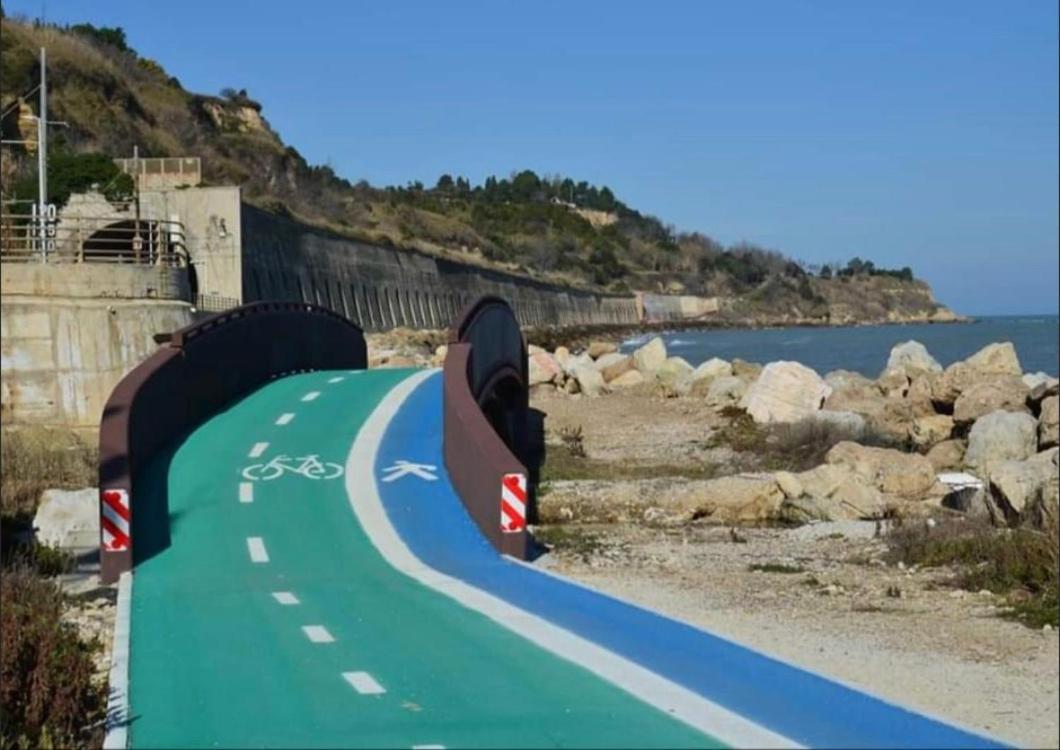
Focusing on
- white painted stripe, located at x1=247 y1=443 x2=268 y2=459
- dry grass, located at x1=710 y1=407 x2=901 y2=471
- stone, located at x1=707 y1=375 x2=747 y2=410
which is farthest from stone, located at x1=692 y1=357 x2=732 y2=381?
white painted stripe, located at x1=247 y1=443 x2=268 y2=459

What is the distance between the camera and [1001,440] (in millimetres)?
30094

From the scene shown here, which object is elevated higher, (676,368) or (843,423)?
(676,368)

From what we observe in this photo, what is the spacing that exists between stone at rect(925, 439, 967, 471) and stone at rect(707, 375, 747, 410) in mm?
9817

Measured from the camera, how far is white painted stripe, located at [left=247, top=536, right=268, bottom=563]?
16.2 m

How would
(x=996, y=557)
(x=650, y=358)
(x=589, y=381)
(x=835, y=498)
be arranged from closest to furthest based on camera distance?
1. (x=996, y=557)
2. (x=835, y=498)
3. (x=589, y=381)
4. (x=650, y=358)

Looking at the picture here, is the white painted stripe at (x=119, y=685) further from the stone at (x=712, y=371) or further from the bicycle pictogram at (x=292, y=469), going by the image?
the stone at (x=712, y=371)

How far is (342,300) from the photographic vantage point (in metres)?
71.3

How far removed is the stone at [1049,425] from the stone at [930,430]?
16.3 feet

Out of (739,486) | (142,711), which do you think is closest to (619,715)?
(142,711)

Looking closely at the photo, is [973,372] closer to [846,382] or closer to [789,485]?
[846,382]

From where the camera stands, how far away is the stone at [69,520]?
1756cm

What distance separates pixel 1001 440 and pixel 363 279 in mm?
49742

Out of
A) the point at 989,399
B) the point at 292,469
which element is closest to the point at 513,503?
the point at 292,469

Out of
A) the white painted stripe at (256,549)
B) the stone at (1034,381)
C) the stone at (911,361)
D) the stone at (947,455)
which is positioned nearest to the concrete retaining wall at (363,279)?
the stone at (911,361)
